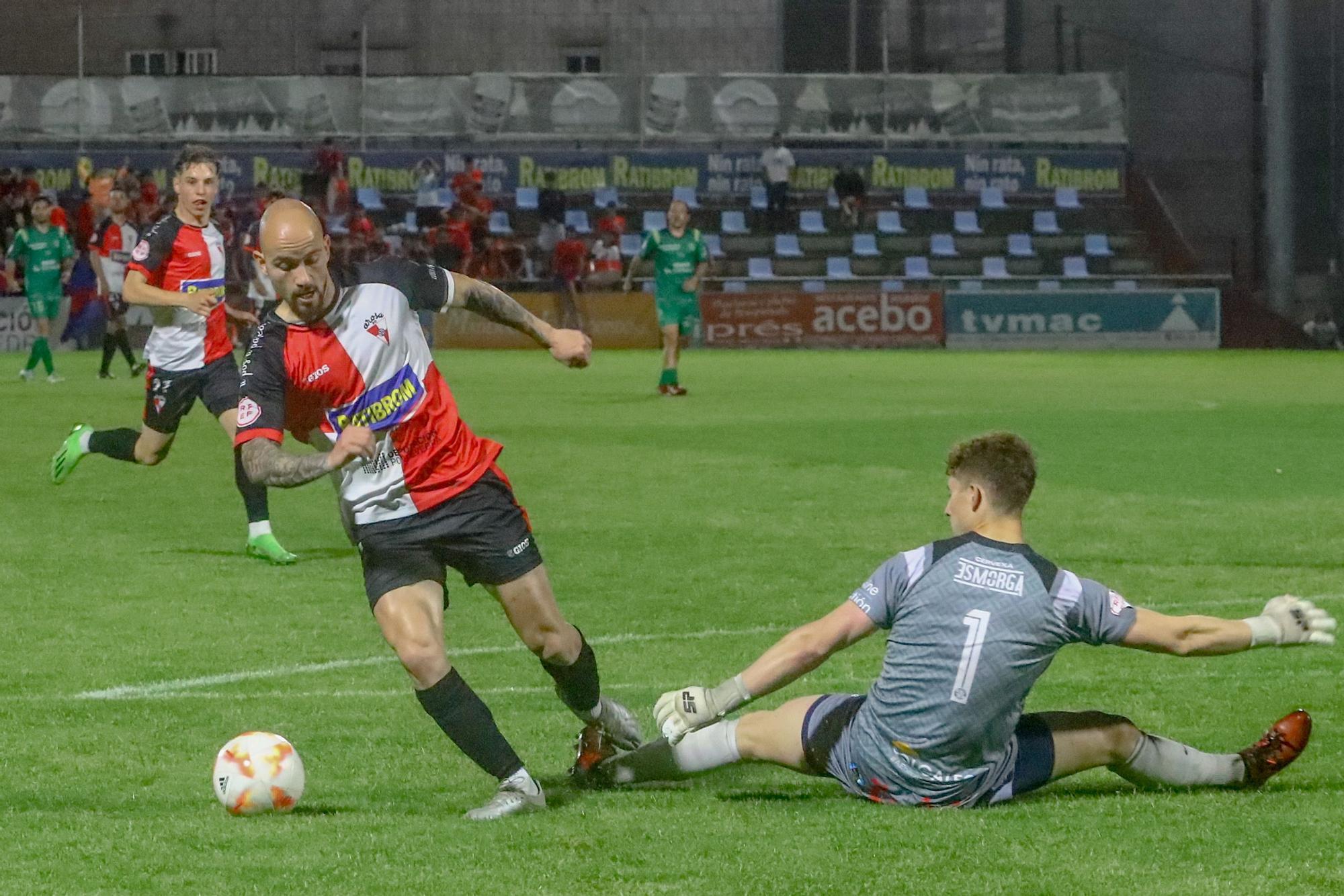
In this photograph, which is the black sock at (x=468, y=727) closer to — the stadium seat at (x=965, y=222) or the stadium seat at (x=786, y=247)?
the stadium seat at (x=786, y=247)

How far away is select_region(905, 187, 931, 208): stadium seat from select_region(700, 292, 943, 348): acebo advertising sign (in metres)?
5.20

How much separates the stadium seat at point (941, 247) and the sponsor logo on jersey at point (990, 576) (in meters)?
32.9

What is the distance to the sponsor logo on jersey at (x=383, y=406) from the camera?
18.9ft

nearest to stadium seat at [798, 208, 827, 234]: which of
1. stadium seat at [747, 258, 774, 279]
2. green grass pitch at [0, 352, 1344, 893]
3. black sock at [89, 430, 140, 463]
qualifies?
stadium seat at [747, 258, 774, 279]

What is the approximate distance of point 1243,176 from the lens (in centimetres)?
3612

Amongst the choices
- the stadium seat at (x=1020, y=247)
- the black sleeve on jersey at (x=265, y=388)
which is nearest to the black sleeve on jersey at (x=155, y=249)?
the black sleeve on jersey at (x=265, y=388)

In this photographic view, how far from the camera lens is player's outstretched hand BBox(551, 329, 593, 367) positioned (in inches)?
239

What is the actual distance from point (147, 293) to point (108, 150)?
2611cm

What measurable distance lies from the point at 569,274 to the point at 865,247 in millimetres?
6757

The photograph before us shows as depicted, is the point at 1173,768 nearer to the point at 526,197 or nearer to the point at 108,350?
the point at 108,350

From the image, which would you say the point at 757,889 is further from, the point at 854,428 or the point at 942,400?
the point at 942,400

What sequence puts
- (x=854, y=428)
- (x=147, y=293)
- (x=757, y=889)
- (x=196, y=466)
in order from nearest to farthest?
1. (x=757, y=889)
2. (x=147, y=293)
3. (x=196, y=466)
4. (x=854, y=428)

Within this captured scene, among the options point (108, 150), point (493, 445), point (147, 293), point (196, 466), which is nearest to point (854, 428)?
point (196, 466)

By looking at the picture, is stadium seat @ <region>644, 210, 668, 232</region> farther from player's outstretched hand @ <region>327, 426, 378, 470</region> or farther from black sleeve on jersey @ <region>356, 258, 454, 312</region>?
player's outstretched hand @ <region>327, 426, 378, 470</region>
